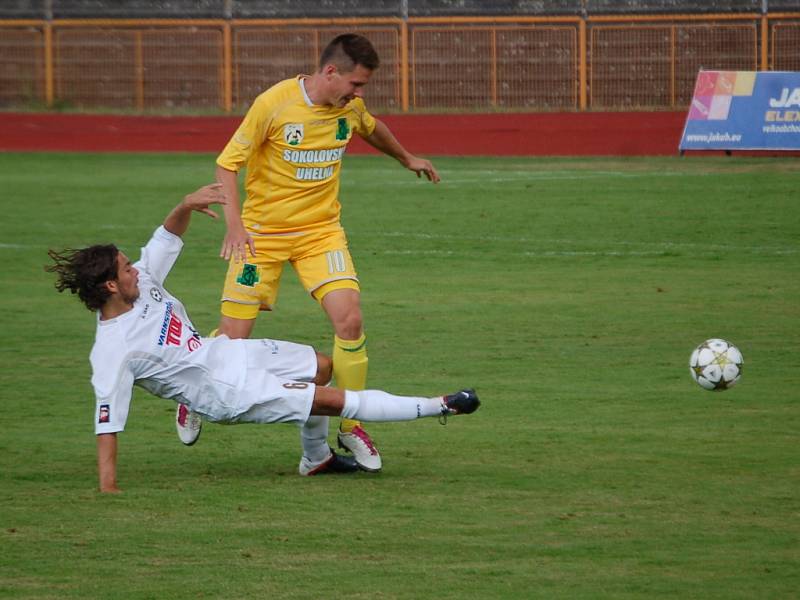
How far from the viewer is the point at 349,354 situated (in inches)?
307

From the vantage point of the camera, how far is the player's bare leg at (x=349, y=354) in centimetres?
757

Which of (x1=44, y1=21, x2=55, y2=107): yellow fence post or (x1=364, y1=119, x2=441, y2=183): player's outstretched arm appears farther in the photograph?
(x1=44, y1=21, x2=55, y2=107): yellow fence post

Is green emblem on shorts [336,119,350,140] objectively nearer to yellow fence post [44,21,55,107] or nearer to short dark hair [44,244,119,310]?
short dark hair [44,244,119,310]

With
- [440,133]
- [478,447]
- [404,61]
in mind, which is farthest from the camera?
[404,61]

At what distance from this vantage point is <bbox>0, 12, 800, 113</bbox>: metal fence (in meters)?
33.4

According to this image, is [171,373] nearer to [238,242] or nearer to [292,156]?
[238,242]

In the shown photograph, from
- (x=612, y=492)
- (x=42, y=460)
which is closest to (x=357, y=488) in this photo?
(x=612, y=492)

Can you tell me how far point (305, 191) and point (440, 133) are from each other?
24.1m

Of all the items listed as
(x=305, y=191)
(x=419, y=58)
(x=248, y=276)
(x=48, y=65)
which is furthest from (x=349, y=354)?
(x=48, y=65)

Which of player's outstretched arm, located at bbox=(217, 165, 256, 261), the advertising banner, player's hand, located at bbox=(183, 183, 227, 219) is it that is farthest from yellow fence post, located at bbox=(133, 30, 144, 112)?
player's hand, located at bbox=(183, 183, 227, 219)

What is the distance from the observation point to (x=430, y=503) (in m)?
6.80

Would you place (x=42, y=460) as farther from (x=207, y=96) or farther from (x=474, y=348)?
(x=207, y=96)

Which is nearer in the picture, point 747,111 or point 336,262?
point 336,262

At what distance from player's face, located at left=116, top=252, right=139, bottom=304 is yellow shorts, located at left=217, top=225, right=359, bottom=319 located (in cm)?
106
